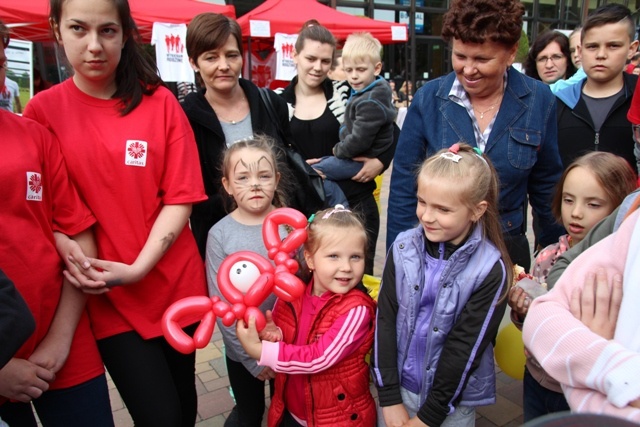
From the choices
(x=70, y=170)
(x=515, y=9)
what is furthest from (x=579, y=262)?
(x=70, y=170)

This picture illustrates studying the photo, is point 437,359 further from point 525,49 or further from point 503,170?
point 525,49

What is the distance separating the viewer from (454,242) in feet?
5.86

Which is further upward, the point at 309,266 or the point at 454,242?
the point at 454,242

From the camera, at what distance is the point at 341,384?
1896mm

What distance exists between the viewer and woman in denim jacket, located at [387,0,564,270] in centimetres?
198

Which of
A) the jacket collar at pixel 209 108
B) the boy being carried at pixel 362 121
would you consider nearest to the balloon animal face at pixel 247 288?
the jacket collar at pixel 209 108

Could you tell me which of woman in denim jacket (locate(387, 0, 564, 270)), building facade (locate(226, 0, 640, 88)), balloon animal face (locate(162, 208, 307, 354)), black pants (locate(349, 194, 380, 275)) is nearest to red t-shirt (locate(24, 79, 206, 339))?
balloon animal face (locate(162, 208, 307, 354))

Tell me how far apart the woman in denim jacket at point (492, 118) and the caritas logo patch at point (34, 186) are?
60.8 inches

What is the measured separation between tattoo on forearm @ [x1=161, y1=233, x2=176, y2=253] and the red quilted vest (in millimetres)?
644

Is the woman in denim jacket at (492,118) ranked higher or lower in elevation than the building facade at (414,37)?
lower

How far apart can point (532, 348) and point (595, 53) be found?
2.62 meters

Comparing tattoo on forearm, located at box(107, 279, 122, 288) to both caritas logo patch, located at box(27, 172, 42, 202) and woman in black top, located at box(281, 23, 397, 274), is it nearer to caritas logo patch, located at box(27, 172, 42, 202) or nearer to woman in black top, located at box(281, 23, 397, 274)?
caritas logo patch, located at box(27, 172, 42, 202)

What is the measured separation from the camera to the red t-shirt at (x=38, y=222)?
144cm

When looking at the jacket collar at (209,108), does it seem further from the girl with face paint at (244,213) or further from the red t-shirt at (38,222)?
the red t-shirt at (38,222)
